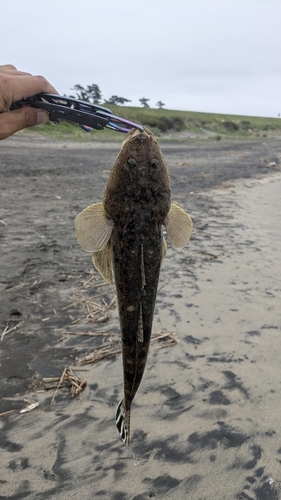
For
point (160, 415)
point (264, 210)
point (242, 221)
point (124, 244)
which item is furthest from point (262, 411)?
point (264, 210)

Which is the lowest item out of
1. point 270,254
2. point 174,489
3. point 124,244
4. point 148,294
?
point 174,489

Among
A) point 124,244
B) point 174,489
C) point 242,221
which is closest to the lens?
point 124,244

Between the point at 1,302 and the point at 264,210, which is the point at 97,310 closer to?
the point at 1,302

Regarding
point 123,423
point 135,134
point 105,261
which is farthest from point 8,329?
point 135,134

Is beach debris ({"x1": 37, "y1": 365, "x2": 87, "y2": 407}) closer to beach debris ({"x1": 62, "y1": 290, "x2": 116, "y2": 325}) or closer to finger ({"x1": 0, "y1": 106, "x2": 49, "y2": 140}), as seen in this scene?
beach debris ({"x1": 62, "y1": 290, "x2": 116, "y2": 325})

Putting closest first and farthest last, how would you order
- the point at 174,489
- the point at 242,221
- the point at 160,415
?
1. the point at 174,489
2. the point at 160,415
3. the point at 242,221

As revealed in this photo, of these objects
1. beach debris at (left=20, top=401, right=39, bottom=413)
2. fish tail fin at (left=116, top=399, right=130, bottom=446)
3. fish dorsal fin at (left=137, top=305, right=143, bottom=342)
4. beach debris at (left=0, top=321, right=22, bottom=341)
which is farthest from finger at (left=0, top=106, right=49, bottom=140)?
beach debris at (left=0, top=321, right=22, bottom=341)

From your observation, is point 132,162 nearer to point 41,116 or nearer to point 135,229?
point 135,229

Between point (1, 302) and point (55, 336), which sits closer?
point (55, 336)

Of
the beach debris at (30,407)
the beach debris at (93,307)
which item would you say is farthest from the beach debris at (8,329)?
the beach debris at (30,407)
